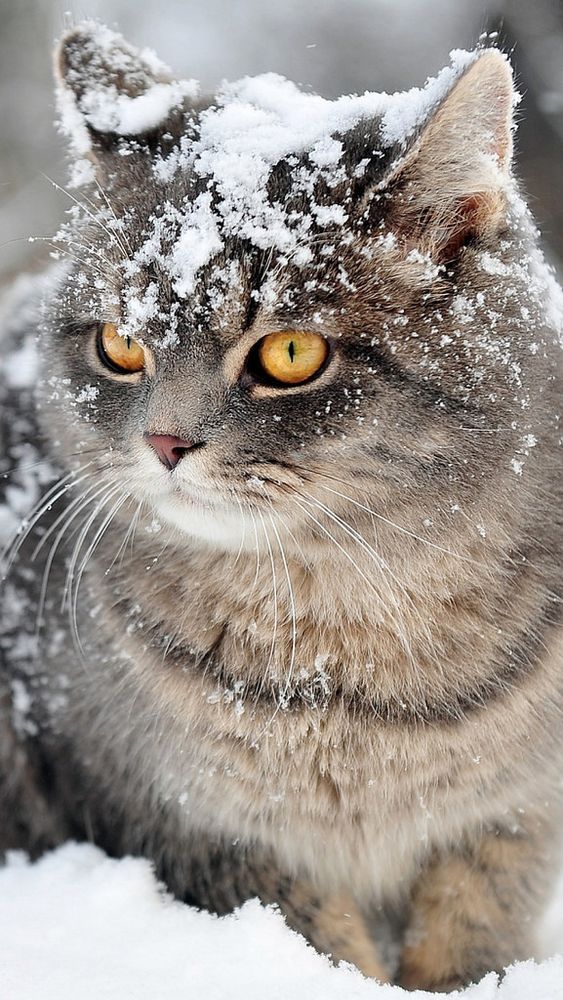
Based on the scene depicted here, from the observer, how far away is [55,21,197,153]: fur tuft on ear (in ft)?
5.58

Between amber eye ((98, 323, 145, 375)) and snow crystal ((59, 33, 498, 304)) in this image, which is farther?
amber eye ((98, 323, 145, 375))

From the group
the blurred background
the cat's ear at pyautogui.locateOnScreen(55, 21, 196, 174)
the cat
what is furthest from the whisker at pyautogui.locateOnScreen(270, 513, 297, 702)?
the blurred background

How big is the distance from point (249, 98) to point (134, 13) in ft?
9.74

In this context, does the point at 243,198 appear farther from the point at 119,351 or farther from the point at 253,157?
the point at 119,351

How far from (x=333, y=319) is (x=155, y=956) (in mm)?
971

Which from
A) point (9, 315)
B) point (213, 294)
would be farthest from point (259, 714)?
point (9, 315)

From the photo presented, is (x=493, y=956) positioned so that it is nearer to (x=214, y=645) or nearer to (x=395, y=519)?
(x=214, y=645)

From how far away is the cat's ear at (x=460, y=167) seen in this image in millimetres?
1336

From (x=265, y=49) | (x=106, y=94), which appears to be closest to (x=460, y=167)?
(x=106, y=94)

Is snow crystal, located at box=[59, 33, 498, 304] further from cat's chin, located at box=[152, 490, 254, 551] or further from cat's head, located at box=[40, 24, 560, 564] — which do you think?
cat's chin, located at box=[152, 490, 254, 551]

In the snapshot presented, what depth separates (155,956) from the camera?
59.8 inches

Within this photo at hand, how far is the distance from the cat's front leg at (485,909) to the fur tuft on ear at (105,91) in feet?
4.52

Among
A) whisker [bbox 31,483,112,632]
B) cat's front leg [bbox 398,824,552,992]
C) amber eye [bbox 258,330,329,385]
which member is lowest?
cat's front leg [bbox 398,824,552,992]

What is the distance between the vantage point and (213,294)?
1394 mm
